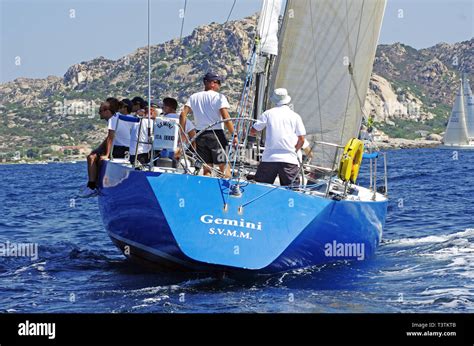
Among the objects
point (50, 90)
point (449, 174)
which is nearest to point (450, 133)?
point (449, 174)

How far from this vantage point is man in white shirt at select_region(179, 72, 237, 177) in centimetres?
1127

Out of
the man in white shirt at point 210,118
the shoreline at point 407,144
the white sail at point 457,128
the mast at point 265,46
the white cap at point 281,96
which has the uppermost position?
the mast at point 265,46

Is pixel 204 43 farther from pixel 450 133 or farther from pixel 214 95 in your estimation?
pixel 214 95

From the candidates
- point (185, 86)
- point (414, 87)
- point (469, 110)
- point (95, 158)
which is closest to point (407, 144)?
point (185, 86)

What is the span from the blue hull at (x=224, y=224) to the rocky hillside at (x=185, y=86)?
79.2 m

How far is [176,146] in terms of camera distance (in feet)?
35.1

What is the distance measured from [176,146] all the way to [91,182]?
2588 millimetres

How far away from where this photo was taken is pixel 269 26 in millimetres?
13469

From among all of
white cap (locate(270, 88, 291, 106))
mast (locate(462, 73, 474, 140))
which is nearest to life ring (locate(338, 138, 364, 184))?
white cap (locate(270, 88, 291, 106))

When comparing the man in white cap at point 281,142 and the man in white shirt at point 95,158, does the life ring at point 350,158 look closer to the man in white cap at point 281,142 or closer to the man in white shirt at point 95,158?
the man in white cap at point 281,142

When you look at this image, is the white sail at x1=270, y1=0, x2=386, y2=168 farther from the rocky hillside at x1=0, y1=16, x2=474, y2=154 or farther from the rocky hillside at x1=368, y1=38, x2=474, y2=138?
the rocky hillside at x1=368, y1=38, x2=474, y2=138

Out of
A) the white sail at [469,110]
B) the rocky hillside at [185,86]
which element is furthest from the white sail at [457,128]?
the rocky hillside at [185,86]

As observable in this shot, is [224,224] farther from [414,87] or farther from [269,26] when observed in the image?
[414,87]

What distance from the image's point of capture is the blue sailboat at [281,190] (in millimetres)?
9844
